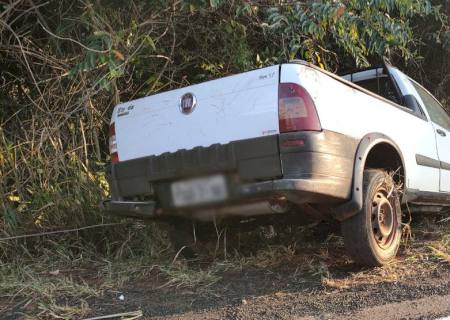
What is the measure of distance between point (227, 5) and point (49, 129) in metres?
2.41

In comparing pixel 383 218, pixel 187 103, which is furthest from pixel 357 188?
pixel 187 103

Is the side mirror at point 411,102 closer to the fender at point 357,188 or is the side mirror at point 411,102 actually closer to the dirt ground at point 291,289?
the dirt ground at point 291,289

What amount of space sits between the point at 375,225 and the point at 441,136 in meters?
2.18

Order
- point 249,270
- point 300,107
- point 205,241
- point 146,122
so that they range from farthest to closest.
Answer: point 205,241
point 249,270
point 146,122
point 300,107

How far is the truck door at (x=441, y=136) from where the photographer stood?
579 cm

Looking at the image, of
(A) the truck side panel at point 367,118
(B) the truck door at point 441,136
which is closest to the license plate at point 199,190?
(A) the truck side panel at point 367,118

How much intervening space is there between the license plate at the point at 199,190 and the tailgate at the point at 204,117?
27 centimetres

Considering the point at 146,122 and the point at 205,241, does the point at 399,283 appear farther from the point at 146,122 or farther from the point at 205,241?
the point at 146,122

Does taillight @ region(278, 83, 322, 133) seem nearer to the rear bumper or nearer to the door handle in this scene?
the rear bumper

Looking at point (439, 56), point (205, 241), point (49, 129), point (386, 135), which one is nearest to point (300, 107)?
point (386, 135)

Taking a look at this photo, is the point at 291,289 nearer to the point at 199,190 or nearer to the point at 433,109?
the point at 199,190

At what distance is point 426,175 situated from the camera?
532cm

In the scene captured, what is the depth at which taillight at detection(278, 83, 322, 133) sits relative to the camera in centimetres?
366

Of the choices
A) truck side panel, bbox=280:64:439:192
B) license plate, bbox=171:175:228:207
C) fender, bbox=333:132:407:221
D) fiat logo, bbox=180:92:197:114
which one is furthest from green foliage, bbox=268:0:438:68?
license plate, bbox=171:175:228:207
